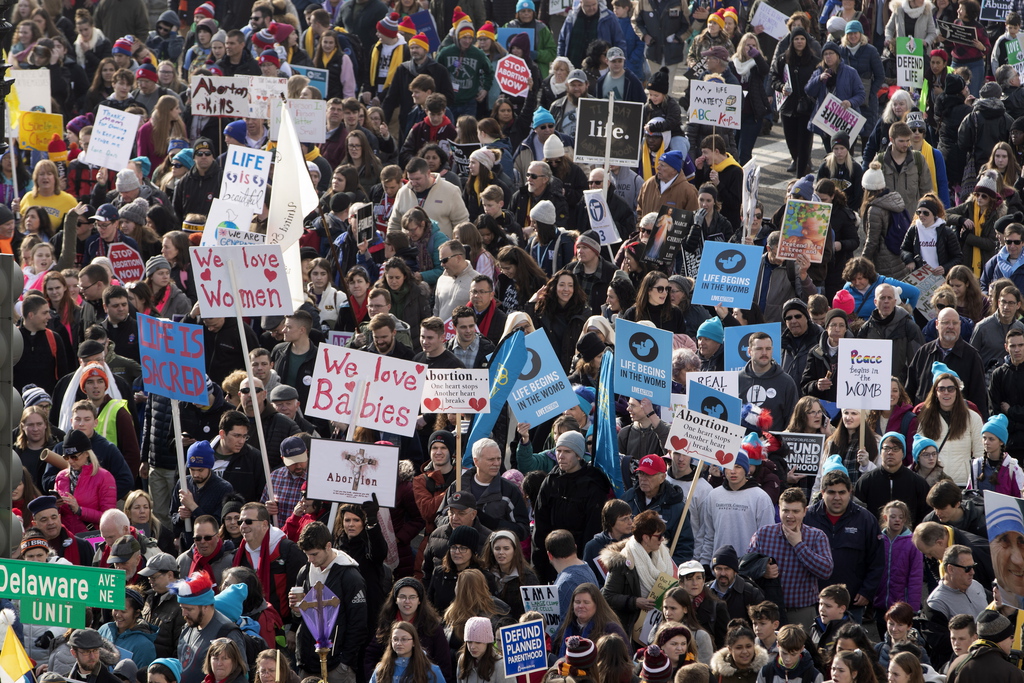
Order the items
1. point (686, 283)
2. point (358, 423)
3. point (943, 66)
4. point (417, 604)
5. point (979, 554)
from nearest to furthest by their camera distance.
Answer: point (417, 604) → point (979, 554) → point (358, 423) → point (686, 283) → point (943, 66)

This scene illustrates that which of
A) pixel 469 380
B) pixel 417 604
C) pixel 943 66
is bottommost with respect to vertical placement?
pixel 417 604

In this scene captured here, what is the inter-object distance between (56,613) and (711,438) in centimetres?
519

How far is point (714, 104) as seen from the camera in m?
18.0

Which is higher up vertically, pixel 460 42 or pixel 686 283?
pixel 460 42

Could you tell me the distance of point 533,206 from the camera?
16.1 meters

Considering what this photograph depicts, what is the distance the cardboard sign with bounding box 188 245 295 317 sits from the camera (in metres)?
12.6

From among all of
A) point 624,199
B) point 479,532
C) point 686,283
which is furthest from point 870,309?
point 479,532

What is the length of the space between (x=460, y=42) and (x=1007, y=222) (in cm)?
736

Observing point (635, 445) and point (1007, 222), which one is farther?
point (1007, 222)

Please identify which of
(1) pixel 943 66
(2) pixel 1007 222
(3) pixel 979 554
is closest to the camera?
(3) pixel 979 554

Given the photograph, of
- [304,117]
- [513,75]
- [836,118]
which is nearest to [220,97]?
[304,117]

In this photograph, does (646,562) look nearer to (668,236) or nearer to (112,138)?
(668,236)

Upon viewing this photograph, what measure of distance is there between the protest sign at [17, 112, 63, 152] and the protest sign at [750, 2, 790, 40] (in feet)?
28.8

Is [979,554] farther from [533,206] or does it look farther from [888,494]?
[533,206]
